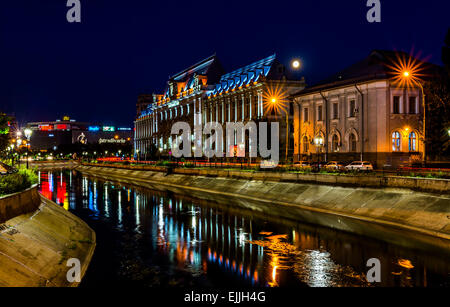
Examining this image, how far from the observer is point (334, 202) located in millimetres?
36000

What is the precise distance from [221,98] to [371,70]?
160 ft

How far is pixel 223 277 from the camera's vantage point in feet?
62.9

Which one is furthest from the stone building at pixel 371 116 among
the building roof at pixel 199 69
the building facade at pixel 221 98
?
the building roof at pixel 199 69

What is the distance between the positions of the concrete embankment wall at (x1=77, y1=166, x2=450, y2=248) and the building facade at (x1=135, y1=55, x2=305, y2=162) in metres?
11.8

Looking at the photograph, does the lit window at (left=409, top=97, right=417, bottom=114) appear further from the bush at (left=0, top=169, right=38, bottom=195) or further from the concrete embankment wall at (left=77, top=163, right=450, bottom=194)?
the bush at (left=0, top=169, right=38, bottom=195)

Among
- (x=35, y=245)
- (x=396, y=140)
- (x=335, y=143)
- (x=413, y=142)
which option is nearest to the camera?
(x=35, y=245)

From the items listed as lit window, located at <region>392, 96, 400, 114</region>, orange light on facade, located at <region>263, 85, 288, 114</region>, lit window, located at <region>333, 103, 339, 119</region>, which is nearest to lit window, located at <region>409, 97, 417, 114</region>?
lit window, located at <region>392, 96, 400, 114</region>

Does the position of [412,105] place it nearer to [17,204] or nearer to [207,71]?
[17,204]

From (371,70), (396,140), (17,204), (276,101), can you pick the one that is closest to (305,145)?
(371,70)

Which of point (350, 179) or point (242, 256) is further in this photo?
point (350, 179)

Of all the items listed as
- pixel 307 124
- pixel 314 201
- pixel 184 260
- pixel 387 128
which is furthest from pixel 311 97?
pixel 184 260

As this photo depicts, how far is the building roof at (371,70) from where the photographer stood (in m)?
58.6

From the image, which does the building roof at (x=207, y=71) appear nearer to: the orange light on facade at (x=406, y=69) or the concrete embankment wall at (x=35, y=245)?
the orange light on facade at (x=406, y=69)

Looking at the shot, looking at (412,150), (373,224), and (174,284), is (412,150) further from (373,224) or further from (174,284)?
(174,284)
